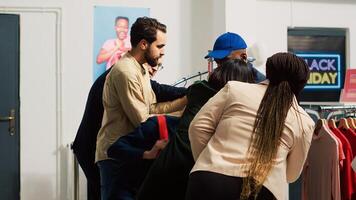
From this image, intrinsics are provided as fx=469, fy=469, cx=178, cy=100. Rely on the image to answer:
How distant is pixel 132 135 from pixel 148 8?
7.05 feet

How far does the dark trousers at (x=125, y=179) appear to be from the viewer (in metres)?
2.07

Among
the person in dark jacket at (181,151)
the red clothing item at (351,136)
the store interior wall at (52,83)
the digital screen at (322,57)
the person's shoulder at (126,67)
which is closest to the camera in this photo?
the person in dark jacket at (181,151)

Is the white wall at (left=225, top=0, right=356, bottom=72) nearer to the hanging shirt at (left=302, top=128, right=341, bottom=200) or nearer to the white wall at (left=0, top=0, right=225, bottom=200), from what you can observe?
the white wall at (left=0, top=0, right=225, bottom=200)

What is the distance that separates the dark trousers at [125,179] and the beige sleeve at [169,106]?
34cm

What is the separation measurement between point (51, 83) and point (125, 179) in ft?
6.48

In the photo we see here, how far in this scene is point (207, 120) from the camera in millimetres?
1679

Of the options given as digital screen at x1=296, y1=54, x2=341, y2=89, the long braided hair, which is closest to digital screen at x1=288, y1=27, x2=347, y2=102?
digital screen at x1=296, y1=54, x2=341, y2=89

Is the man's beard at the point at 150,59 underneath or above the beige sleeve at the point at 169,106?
above

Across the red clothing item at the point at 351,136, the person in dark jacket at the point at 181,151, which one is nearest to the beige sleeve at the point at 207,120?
the person in dark jacket at the point at 181,151

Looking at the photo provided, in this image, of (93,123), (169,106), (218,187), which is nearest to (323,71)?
(169,106)

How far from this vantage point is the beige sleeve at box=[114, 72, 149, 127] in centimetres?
215

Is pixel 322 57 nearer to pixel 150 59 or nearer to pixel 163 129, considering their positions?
pixel 150 59

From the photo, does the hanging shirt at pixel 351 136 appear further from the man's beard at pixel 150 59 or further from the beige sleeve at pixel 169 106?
the man's beard at pixel 150 59

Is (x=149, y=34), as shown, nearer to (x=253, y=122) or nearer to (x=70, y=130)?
(x=253, y=122)
